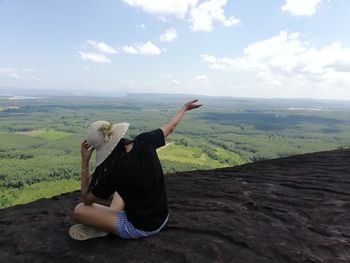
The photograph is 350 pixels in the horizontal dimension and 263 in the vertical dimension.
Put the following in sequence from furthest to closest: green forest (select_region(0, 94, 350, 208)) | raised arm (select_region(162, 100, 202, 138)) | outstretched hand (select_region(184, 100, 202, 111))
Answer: green forest (select_region(0, 94, 350, 208)), outstretched hand (select_region(184, 100, 202, 111)), raised arm (select_region(162, 100, 202, 138))

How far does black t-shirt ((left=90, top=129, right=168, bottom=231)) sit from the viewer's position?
4852 millimetres

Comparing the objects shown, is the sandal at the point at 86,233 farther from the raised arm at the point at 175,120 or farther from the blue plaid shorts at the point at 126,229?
the raised arm at the point at 175,120

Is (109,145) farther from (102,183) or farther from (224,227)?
(224,227)

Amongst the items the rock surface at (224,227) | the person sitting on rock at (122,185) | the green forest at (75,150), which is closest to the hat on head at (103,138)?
the person sitting on rock at (122,185)

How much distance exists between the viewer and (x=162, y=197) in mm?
5312

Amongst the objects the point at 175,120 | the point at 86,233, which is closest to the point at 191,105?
the point at 175,120

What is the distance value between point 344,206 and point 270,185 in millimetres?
1747

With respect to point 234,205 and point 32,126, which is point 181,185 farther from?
point 32,126

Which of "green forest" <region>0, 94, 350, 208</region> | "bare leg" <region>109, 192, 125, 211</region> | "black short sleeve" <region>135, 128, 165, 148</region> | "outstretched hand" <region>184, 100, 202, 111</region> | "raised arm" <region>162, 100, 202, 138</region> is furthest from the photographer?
"green forest" <region>0, 94, 350, 208</region>

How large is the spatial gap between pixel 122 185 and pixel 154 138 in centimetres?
77

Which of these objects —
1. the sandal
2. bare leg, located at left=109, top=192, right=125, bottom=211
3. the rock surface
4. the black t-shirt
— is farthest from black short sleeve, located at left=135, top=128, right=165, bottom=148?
the sandal

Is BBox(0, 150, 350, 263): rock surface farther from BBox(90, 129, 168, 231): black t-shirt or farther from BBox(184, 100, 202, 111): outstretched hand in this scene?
BBox(184, 100, 202, 111): outstretched hand

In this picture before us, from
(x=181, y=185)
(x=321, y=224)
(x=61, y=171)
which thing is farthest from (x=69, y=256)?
(x=61, y=171)

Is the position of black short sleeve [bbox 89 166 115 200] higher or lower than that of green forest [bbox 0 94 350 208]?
higher
